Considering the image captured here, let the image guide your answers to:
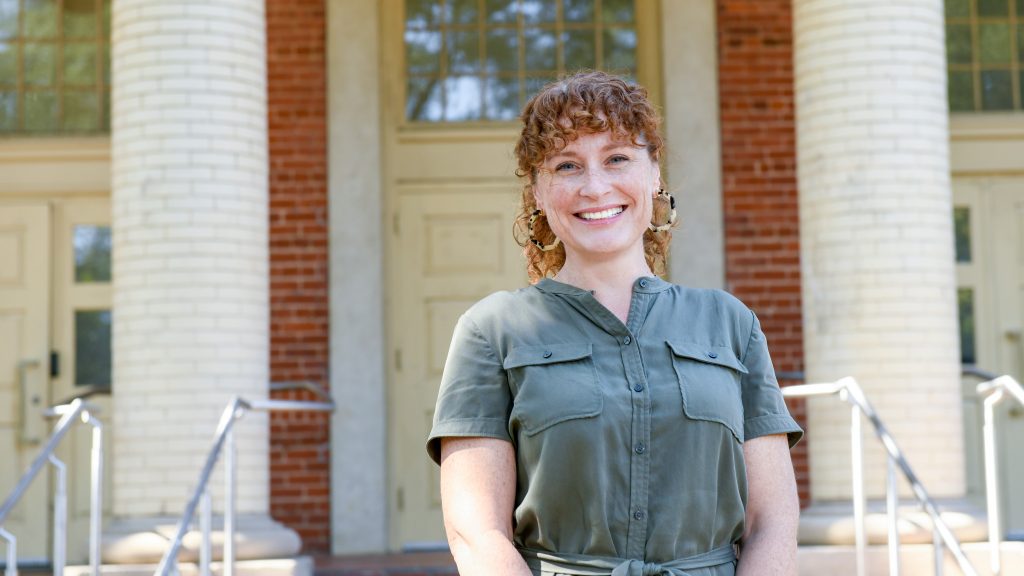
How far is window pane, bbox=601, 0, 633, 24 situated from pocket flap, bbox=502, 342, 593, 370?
6.85m

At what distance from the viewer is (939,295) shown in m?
6.52

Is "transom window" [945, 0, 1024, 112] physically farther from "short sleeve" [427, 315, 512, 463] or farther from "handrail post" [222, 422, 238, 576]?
"short sleeve" [427, 315, 512, 463]

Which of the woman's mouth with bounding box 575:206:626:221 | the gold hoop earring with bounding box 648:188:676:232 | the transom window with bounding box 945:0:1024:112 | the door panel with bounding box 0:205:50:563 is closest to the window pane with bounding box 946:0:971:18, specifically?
the transom window with bounding box 945:0:1024:112

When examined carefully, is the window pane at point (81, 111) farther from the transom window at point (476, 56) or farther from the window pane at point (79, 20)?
the transom window at point (476, 56)

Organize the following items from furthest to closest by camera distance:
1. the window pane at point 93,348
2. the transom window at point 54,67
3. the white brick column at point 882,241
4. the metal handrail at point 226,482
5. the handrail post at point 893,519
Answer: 1. the transom window at point 54,67
2. the window pane at point 93,348
3. the white brick column at point 882,241
4. the handrail post at point 893,519
5. the metal handrail at point 226,482

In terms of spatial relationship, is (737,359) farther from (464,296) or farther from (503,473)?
(464,296)

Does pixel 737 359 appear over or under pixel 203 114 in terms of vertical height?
under

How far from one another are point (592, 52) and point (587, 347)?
22.3 ft

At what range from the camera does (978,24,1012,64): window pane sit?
8633 mm

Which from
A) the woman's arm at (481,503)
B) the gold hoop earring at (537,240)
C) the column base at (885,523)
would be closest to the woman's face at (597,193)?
the gold hoop earring at (537,240)

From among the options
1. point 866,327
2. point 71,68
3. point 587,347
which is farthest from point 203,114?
point 587,347

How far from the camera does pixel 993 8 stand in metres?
8.68

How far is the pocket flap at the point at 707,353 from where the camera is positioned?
2125 mm

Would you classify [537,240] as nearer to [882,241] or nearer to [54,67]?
[882,241]
